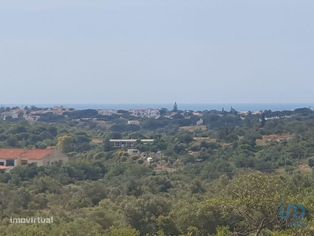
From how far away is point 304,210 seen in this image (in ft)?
54.6

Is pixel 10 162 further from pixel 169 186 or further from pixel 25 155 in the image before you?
pixel 169 186

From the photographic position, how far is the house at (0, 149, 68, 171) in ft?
128

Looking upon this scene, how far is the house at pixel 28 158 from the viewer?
3900 cm

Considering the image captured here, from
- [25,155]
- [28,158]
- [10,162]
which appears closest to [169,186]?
[28,158]

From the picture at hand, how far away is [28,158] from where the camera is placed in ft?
130

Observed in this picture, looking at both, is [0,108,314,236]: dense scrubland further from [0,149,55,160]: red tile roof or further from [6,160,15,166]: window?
[6,160,15,166]: window

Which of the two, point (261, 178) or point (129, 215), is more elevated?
point (261, 178)

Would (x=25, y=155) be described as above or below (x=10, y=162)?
above

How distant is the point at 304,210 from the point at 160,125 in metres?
77.5

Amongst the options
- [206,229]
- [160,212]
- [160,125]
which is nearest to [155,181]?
[160,212]

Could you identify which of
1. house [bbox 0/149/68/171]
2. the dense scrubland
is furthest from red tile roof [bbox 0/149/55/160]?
the dense scrubland

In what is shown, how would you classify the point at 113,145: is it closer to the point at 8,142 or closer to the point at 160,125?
the point at 8,142

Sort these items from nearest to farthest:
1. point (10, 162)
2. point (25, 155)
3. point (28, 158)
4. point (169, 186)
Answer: point (169, 186)
point (28, 158)
point (10, 162)
point (25, 155)

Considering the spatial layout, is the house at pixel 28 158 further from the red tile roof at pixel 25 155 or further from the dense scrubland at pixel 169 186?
the dense scrubland at pixel 169 186
